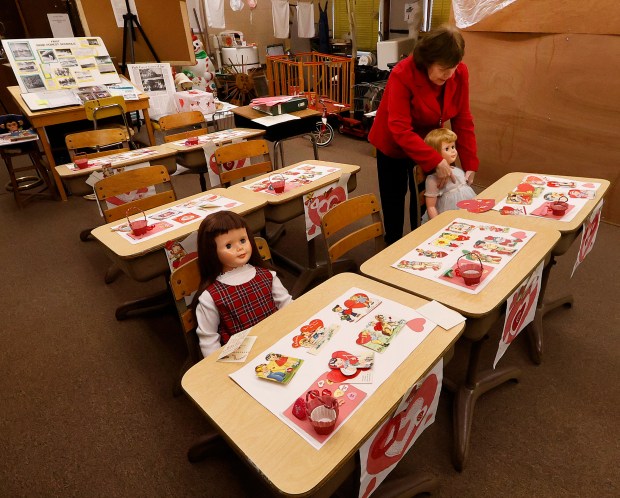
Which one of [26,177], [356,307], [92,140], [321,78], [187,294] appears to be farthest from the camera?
[321,78]

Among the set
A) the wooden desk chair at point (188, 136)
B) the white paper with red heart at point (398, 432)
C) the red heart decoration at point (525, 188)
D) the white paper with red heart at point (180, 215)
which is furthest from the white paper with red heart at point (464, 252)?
the wooden desk chair at point (188, 136)

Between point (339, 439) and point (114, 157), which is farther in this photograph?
point (114, 157)

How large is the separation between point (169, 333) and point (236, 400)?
57.0 inches

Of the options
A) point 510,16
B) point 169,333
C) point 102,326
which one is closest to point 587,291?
point 510,16

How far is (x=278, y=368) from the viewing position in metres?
1.04

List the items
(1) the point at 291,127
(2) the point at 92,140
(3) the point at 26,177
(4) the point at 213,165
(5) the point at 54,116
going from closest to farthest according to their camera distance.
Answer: (4) the point at 213,165, (2) the point at 92,140, (1) the point at 291,127, (5) the point at 54,116, (3) the point at 26,177

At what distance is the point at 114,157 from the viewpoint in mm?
3006

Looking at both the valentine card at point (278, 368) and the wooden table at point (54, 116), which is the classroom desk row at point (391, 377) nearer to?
the valentine card at point (278, 368)

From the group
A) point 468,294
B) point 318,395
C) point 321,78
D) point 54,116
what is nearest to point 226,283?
point 318,395

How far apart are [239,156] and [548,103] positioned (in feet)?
7.89

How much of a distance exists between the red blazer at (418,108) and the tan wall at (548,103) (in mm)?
1452

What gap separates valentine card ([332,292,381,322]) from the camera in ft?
3.95

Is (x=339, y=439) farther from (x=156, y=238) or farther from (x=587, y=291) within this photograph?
(x=587, y=291)

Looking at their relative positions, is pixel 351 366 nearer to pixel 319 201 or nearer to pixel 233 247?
pixel 233 247
